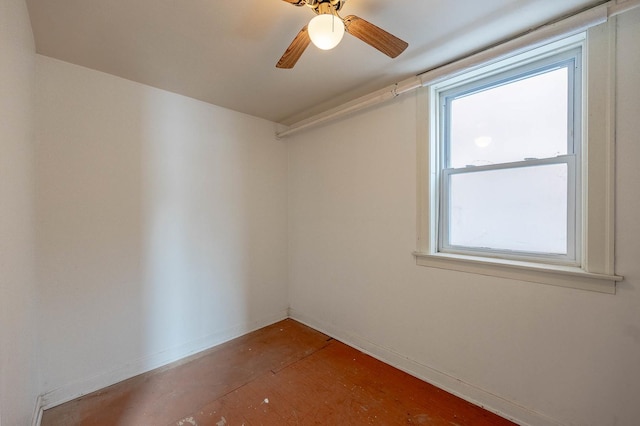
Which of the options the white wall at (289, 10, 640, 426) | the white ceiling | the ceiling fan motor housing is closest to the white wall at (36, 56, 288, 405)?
the white ceiling

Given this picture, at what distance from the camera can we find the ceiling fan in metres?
1.12

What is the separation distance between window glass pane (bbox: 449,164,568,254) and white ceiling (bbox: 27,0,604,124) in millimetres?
888

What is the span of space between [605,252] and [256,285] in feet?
9.22

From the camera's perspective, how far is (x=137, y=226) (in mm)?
2145

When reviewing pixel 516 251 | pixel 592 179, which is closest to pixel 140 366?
pixel 516 251

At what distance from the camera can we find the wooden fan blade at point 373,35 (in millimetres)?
1229

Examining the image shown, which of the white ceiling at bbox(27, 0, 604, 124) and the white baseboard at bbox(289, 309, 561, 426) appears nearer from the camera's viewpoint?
the white ceiling at bbox(27, 0, 604, 124)

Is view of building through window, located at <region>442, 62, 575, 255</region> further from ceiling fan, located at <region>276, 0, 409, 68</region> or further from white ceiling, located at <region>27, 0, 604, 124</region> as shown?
ceiling fan, located at <region>276, 0, 409, 68</region>

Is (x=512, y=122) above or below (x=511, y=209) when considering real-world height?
above

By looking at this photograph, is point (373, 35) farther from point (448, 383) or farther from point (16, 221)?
point (448, 383)

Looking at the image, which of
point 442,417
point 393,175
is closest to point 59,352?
point 442,417

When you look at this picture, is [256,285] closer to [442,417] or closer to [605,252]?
[442,417]

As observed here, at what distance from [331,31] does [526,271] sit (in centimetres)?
176

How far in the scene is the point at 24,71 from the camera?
1399mm
